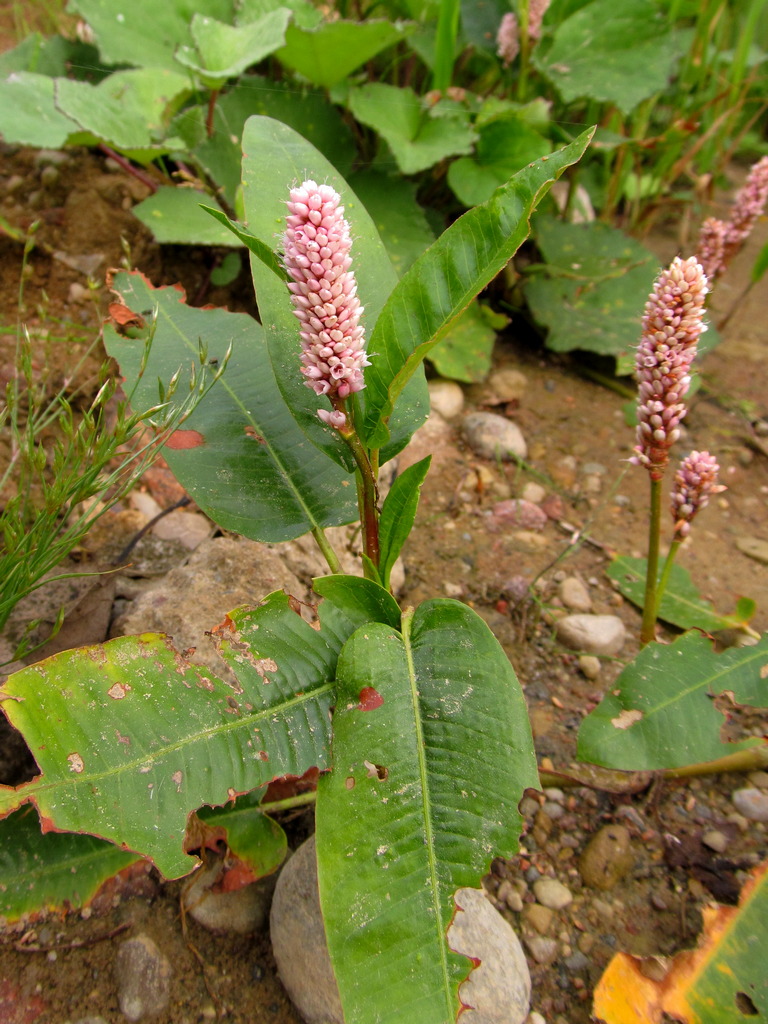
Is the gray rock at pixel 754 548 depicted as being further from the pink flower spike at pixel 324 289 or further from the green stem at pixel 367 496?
the pink flower spike at pixel 324 289

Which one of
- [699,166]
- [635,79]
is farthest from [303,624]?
[699,166]

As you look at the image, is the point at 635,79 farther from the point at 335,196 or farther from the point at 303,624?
the point at 303,624

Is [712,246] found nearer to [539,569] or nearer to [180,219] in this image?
[539,569]

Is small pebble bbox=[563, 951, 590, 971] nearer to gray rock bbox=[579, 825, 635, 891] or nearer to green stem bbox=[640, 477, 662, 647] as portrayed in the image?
gray rock bbox=[579, 825, 635, 891]

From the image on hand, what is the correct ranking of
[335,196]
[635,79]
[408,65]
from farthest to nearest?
[408,65] < [635,79] < [335,196]

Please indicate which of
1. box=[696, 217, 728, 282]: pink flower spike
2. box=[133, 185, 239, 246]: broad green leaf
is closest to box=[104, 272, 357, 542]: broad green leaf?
box=[133, 185, 239, 246]: broad green leaf

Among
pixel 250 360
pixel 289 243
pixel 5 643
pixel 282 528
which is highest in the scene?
pixel 289 243

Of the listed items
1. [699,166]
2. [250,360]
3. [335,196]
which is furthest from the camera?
[699,166]
